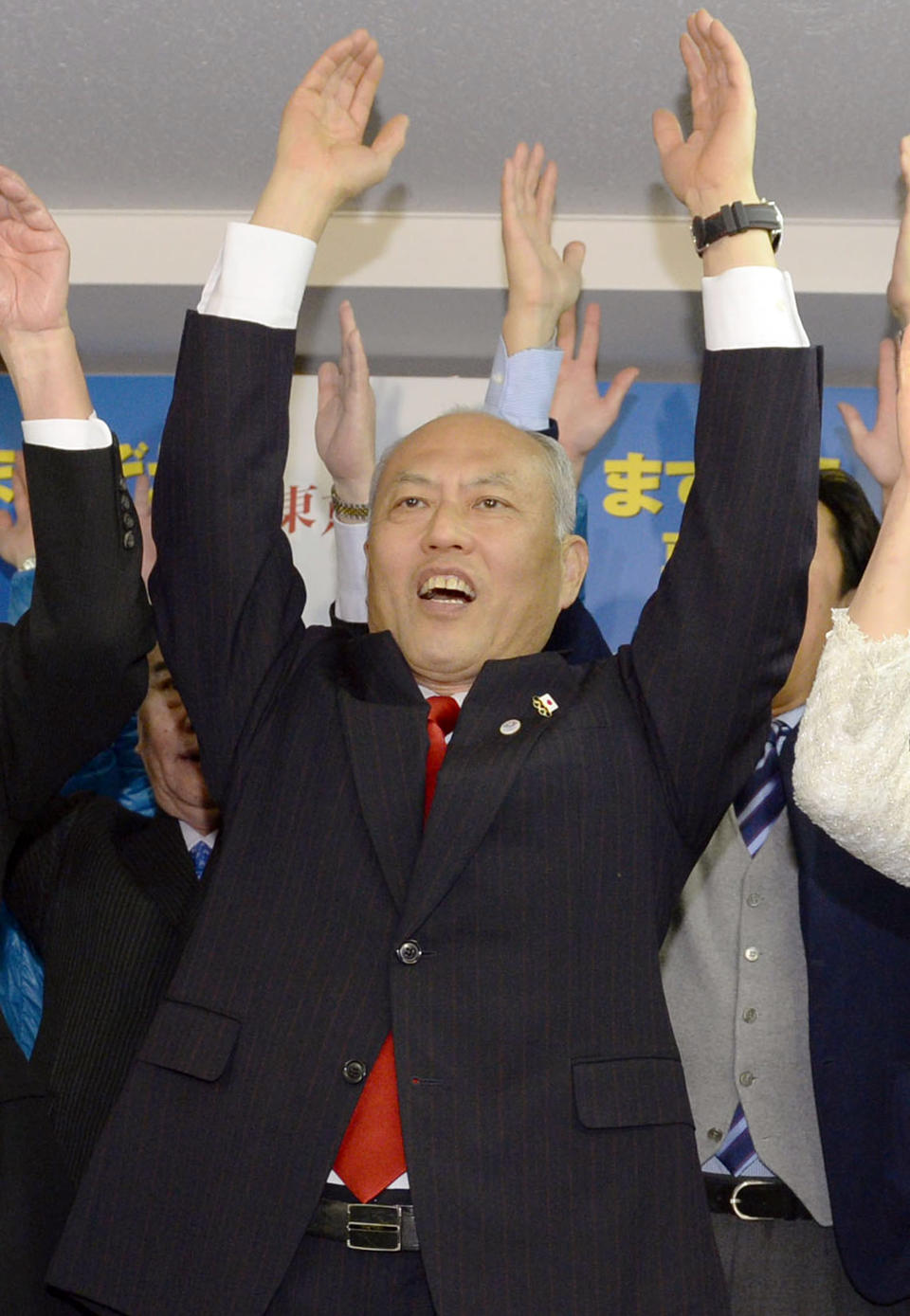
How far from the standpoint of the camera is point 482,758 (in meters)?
1.65

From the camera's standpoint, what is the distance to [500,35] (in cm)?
248

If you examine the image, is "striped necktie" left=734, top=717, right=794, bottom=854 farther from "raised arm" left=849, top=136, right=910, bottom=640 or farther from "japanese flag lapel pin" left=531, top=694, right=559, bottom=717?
"raised arm" left=849, top=136, right=910, bottom=640

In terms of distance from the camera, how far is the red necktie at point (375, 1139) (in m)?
1.52

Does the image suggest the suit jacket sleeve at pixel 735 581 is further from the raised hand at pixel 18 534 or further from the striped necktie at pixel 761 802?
the raised hand at pixel 18 534

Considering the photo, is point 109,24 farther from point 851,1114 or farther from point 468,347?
point 851,1114

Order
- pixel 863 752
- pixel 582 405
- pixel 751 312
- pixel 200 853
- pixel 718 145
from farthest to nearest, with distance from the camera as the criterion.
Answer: pixel 582 405 < pixel 200 853 < pixel 718 145 < pixel 751 312 < pixel 863 752

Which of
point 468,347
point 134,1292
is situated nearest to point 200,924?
point 134,1292

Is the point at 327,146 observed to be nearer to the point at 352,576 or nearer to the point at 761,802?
the point at 352,576

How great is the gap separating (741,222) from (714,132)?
173mm

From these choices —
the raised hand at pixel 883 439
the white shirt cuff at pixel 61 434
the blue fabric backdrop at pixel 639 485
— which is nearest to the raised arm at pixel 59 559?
the white shirt cuff at pixel 61 434

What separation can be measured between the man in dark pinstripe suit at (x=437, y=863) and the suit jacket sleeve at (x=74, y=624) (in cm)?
10

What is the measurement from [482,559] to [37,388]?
52 centimetres

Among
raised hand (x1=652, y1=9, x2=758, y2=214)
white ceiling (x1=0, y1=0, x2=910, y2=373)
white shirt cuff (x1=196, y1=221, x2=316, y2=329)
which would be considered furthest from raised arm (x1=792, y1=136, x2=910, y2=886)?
white ceiling (x1=0, y1=0, x2=910, y2=373)

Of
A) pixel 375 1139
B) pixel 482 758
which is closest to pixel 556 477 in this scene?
pixel 482 758
